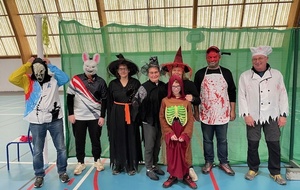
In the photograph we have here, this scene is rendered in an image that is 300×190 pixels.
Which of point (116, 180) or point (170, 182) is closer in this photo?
point (170, 182)

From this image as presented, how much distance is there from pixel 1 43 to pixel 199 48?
14.2 m

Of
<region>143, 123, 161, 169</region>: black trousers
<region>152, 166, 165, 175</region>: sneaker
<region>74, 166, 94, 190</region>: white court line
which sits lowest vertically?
<region>74, 166, 94, 190</region>: white court line

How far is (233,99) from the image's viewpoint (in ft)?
10.2

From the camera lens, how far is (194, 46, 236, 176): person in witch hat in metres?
3.04

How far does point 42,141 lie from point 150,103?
1320 millimetres

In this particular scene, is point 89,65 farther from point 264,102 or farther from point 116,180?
point 264,102

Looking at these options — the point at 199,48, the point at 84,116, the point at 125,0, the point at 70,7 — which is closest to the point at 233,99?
the point at 199,48

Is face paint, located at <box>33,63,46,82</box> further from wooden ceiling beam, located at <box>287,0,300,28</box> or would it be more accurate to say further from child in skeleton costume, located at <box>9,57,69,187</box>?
wooden ceiling beam, located at <box>287,0,300,28</box>

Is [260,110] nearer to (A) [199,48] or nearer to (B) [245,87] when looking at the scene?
(B) [245,87]

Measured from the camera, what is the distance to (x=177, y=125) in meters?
2.82

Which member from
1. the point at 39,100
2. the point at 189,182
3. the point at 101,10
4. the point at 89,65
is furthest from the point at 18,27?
the point at 189,182

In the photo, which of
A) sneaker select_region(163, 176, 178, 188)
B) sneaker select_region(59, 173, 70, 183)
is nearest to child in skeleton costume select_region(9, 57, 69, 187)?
sneaker select_region(59, 173, 70, 183)

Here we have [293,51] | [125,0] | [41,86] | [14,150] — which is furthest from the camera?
[125,0]

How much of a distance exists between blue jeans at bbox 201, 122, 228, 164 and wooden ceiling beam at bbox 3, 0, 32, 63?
1299 cm
